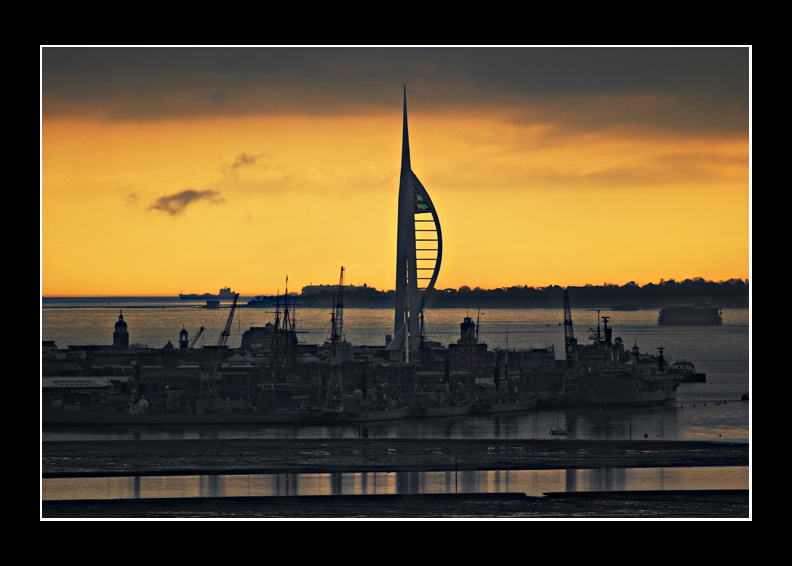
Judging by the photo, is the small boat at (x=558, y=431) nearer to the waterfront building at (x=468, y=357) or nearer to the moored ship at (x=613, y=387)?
the moored ship at (x=613, y=387)

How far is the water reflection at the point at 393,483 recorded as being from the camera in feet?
49.8

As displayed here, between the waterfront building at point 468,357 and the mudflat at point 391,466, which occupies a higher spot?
the waterfront building at point 468,357

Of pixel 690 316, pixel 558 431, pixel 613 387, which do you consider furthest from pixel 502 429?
pixel 690 316

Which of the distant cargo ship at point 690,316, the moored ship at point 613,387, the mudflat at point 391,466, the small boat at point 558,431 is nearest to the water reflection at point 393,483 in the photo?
the mudflat at point 391,466

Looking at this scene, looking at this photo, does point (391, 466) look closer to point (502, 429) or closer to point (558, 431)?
point (558, 431)

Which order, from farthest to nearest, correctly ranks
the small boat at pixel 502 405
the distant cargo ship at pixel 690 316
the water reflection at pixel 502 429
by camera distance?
the distant cargo ship at pixel 690 316 < the small boat at pixel 502 405 < the water reflection at pixel 502 429

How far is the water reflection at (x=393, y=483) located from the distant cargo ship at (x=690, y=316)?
312ft

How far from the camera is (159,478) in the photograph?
16.4 metres

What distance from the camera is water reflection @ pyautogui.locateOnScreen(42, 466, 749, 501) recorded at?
49.8ft

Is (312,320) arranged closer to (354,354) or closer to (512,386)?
(354,354)

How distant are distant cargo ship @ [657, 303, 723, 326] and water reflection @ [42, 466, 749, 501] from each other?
9513cm

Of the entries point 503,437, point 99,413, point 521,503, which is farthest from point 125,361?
point 521,503

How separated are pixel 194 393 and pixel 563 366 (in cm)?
1460

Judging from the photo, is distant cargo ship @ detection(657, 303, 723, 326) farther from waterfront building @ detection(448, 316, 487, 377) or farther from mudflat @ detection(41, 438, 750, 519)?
mudflat @ detection(41, 438, 750, 519)
